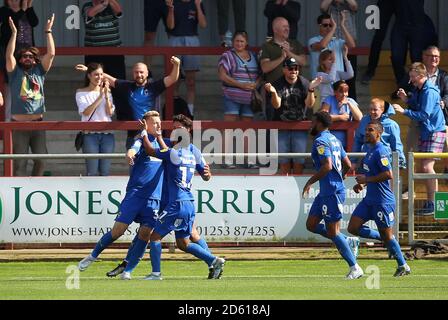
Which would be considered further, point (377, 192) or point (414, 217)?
point (414, 217)

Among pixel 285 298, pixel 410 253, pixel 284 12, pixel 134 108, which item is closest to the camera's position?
pixel 285 298

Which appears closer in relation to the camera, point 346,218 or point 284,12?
point 346,218

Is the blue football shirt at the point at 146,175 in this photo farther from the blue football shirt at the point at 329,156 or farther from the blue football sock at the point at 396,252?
the blue football sock at the point at 396,252

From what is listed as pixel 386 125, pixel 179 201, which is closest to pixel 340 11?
pixel 386 125

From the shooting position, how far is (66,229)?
65.1 feet

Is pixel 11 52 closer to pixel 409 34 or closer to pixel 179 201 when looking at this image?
pixel 179 201

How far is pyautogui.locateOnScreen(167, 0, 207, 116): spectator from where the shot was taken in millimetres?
22281

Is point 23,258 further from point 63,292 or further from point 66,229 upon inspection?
point 63,292

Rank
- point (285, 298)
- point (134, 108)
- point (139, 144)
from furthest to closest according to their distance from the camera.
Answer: point (134, 108) < point (139, 144) < point (285, 298)

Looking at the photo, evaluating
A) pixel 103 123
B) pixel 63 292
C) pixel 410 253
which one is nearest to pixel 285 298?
pixel 63 292

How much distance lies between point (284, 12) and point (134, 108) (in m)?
3.04

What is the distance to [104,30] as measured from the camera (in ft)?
72.6

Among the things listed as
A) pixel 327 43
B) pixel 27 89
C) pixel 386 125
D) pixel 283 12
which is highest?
pixel 283 12

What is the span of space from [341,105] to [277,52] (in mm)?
1279
